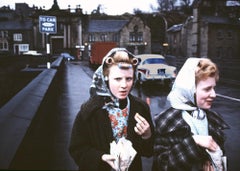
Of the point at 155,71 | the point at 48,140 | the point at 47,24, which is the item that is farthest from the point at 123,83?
the point at 155,71

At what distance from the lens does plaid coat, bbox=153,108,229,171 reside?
207 centimetres

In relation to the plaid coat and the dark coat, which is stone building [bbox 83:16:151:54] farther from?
the dark coat

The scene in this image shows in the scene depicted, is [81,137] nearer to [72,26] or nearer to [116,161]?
[116,161]

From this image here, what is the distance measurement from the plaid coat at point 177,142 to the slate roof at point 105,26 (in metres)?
61.8

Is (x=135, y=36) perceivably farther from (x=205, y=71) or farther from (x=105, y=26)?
(x=205, y=71)

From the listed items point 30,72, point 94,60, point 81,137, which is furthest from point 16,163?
point 94,60

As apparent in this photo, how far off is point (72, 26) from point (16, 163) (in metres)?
67.6

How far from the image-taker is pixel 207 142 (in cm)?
196

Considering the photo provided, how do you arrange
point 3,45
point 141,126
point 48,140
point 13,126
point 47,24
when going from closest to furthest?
point 141,126 < point 13,126 < point 48,140 < point 47,24 < point 3,45

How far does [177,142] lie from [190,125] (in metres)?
0.18

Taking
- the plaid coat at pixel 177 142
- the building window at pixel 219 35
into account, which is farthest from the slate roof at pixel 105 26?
the plaid coat at pixel 177 142

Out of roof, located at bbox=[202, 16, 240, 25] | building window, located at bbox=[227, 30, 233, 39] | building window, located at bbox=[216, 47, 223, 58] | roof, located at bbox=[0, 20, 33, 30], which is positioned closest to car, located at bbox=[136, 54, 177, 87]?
roof, located at bbox=[202, 16, 240, 25]

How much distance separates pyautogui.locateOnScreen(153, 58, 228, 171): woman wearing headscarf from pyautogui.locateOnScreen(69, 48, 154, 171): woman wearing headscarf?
0.57 feet

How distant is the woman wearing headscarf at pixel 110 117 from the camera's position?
2.04 metres
